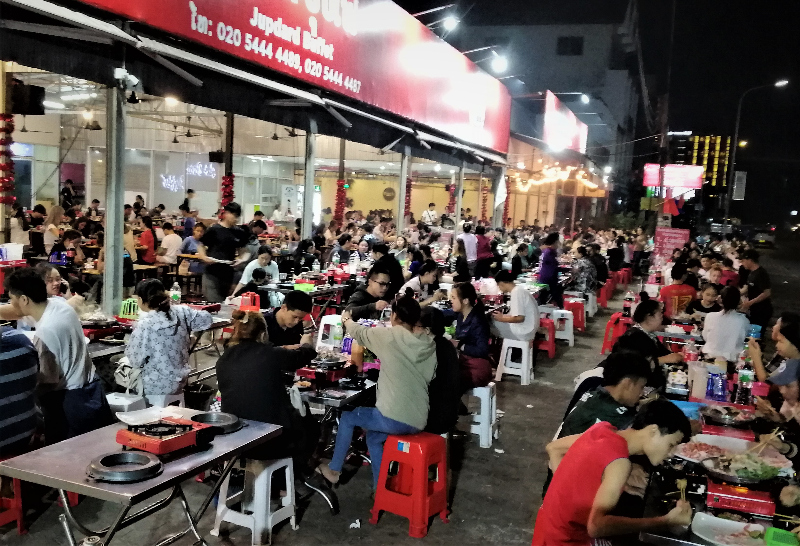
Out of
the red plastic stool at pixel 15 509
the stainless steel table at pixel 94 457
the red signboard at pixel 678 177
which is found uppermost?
the red signboard at pixel 678 177

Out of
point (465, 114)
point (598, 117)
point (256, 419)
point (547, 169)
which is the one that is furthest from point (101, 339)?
point (598, 117)

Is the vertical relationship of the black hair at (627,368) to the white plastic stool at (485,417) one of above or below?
above

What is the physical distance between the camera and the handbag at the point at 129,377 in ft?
18.9

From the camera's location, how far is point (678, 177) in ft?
114

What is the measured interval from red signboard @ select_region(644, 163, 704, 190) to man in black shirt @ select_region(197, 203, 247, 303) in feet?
93.4

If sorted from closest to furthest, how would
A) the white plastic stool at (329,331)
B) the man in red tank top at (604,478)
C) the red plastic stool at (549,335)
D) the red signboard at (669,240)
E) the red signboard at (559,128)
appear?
the man in red tank top at (604,478) < the white plastic stool at (329,331) < the red plastic stool at (549,335) < the red signboard at (669,240) < the red signboard at (559,128)

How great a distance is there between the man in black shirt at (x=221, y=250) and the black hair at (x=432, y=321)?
16.7 ft

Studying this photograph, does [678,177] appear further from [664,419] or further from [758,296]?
[664,419]

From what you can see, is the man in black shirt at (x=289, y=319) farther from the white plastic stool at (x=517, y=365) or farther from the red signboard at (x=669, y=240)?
the red signboard at (x=669, y=240)

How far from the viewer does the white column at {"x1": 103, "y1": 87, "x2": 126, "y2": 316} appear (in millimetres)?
7242

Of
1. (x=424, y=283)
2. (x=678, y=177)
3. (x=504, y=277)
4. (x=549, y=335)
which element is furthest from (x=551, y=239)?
(x=678, y=177)

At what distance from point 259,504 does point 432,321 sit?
6.43ft

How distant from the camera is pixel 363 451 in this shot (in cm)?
642

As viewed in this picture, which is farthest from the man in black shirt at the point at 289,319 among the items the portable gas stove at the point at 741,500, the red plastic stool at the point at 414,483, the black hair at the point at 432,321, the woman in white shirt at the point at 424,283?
the woman in white shirt at the point at 424,283
